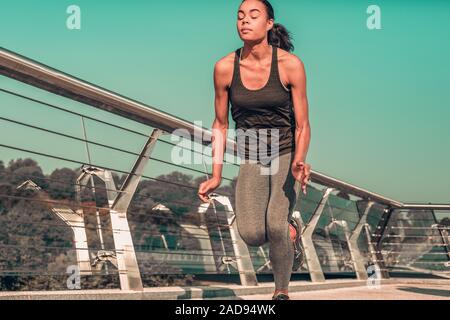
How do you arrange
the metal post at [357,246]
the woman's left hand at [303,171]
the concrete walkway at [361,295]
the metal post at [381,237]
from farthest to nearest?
the metal post at [381,237] < the metal post at [357,246] < the concrete walkway at [361,295] < the woman's left hand at [303,171]

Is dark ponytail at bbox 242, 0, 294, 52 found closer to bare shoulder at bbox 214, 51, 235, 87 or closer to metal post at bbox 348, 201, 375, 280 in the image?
bare shoulder at bbox 214, 51, 235, 87

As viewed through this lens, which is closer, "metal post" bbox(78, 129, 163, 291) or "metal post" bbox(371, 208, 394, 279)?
"metal post" bbox(78, 129, 163, 291)

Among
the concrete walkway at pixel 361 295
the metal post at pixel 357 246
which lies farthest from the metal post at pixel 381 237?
the concrete walkway at pixel 361 295

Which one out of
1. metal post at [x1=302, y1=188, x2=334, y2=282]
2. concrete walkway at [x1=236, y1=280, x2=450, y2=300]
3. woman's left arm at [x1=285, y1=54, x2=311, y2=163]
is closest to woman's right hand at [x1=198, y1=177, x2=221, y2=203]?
woman's left arm at [x1=285, y1=54, x2=311, y2=163]

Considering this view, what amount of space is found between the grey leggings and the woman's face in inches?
23.9

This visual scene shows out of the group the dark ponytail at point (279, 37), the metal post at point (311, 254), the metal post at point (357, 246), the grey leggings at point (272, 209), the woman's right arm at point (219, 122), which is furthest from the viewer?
the metal post at point (357, 246)

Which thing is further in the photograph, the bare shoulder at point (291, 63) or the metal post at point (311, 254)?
the metal post at point (311, 254)

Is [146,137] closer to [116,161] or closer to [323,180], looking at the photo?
[116,161]

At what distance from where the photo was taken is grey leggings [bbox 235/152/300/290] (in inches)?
107

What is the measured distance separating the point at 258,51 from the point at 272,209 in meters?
0.78

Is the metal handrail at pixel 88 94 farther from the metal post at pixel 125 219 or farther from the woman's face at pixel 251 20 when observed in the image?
the woman's face at pixel 251 20

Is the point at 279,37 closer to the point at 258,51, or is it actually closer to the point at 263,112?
the point at 258,51

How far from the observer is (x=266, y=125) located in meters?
2.84

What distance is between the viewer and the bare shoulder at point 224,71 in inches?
113
